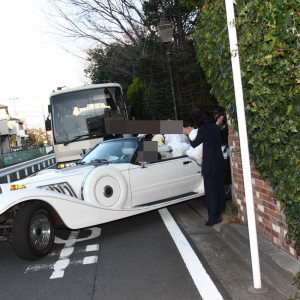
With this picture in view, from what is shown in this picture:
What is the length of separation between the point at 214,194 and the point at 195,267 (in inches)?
68.2

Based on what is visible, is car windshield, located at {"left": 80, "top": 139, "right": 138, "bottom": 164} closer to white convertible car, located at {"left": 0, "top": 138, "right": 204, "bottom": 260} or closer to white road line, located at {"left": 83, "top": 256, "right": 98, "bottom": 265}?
white convertible car, located at {"left": 0, "top": 138, "right": 204, "bottom": 260}

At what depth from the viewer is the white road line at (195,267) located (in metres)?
3.49

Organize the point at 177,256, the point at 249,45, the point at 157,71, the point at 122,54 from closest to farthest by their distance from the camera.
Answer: the point at 249,45, the point at 177,256, the point at 157,71, the point at 122,54

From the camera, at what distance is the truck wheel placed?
15.3 ft

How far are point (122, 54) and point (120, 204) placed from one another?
65.0ft

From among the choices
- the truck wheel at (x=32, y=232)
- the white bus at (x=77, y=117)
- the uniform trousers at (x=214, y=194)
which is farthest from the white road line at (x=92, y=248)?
the white bus at (x=77, y=117)

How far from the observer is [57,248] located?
5.41 meters

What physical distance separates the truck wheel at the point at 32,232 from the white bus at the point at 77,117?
21.4 ft

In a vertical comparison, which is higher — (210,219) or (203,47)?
(203,47)

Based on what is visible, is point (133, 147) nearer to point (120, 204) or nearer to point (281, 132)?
point (120, 204)

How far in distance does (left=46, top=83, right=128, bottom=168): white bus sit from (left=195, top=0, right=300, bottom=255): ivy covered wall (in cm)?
830

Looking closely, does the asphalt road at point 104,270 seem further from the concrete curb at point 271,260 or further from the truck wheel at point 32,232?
the concrete curb at point 271,260

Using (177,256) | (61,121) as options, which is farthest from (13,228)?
(61,121)

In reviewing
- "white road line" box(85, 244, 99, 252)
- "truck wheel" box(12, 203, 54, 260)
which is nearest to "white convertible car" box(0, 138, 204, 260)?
"truck wheel" box(12, 203, 54, 260)
